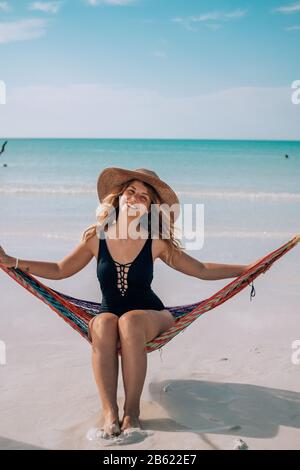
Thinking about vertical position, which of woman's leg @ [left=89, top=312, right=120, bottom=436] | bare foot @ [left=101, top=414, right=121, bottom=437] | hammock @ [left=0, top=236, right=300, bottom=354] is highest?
hammock @ [left=0, top=236, right=300, bottom=354]

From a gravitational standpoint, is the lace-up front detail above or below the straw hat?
below

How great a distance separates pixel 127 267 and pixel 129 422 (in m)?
0.65

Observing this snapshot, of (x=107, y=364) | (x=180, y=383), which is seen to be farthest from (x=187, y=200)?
(x=107, y=364)

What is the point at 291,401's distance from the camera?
250cm

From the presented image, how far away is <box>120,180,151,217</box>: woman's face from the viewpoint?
2.46 metres

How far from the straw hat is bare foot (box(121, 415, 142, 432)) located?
0.94 metres

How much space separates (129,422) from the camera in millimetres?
2145

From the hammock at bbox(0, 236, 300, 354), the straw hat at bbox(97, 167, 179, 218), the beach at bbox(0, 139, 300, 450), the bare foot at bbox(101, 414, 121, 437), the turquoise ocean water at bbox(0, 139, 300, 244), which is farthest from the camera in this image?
the turquoise ocean water at bbox(0, 139, 300, 244)

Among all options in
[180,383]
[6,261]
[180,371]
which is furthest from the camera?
[180,371]

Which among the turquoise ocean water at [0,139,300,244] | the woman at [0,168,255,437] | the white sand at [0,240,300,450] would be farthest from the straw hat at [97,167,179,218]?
the turquoise ocean water at [0,139,300,244]

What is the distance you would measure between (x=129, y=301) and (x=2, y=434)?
75 cm

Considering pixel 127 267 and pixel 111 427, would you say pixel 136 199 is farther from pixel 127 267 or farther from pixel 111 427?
pixel 111 427

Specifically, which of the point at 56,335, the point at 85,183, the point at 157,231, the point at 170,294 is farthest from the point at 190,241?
the point at 85,183

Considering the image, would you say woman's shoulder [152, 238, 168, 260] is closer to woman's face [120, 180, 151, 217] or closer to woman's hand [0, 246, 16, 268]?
woman's face [120, 180, 151, 217]
